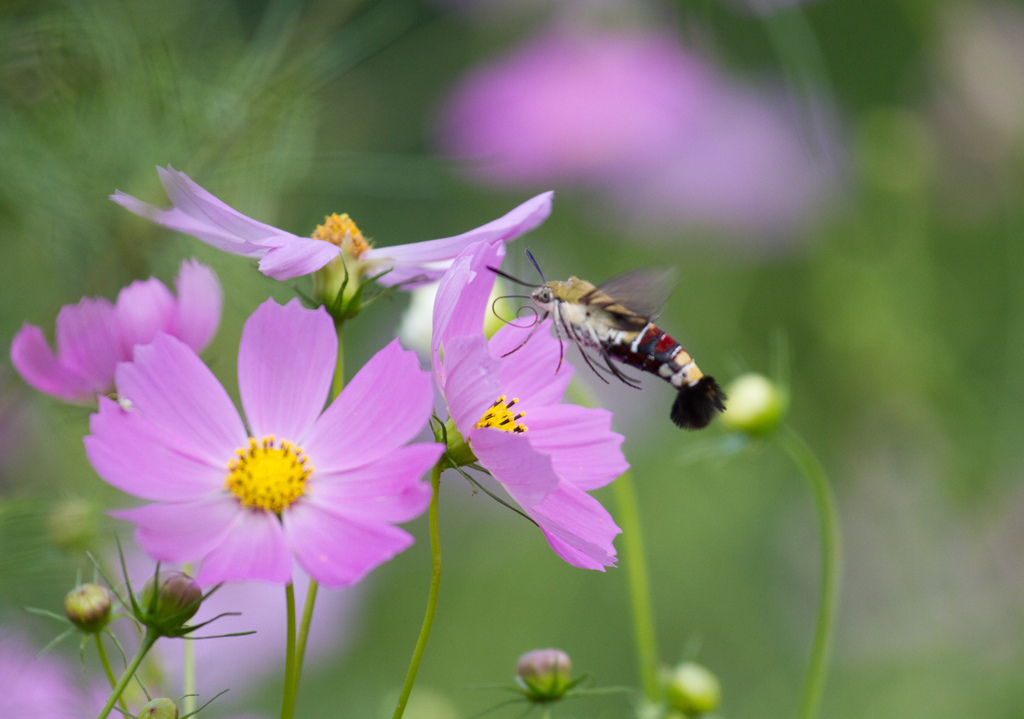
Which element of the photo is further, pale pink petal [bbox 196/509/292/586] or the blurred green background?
the blurred green background

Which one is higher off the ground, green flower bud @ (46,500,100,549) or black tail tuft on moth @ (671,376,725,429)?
black tail tuft on moth @ (671,376,725,429)

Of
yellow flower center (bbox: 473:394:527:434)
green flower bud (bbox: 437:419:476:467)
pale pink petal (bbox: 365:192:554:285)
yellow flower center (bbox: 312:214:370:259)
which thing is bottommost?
green flower bud (bbox: 437:419:476:467)

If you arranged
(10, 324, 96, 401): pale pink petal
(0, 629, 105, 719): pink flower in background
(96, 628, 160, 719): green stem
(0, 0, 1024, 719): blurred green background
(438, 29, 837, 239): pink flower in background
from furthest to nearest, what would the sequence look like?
1. (438, 29, 837, 239): pink flower in background
2. (0, 0, 1024, 719): blurred green background
3. (0, 629, 105, 719): pink flower in background
4. (10, 324, 96, 401): pale pink petal
5. (96, 628, 160, 719): green stem

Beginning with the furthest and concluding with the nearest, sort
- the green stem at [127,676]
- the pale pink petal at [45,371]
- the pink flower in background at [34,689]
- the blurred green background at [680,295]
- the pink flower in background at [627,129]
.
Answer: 1. the pink flower in background at [627,129]
2. the blurred green background at [680,295]
3. the pink flower in background at [34,689]
4. the pale pink petal at [45,371]
5. the green stem at [127,676]

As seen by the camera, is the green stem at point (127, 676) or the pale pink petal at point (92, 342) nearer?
the green stem at point (127, 676)

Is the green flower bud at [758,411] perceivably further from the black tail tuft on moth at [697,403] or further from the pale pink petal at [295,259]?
the pale pink petal at [295,259]

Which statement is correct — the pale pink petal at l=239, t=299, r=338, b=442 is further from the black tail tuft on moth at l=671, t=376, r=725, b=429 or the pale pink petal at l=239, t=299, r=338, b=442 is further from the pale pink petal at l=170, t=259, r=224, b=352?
the black tail tuft on moth at l=671, t=376, r=725, b=429

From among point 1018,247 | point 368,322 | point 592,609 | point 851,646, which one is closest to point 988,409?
point 1018,247

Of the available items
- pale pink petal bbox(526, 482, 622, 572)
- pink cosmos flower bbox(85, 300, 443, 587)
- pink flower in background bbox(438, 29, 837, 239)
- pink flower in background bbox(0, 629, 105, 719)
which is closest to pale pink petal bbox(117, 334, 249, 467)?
pink cosmos flower bbox(85, 300, 443, 587)

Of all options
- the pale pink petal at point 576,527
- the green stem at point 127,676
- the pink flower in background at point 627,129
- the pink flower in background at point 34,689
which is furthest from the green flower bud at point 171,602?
the pink flower in background at point 627,129
